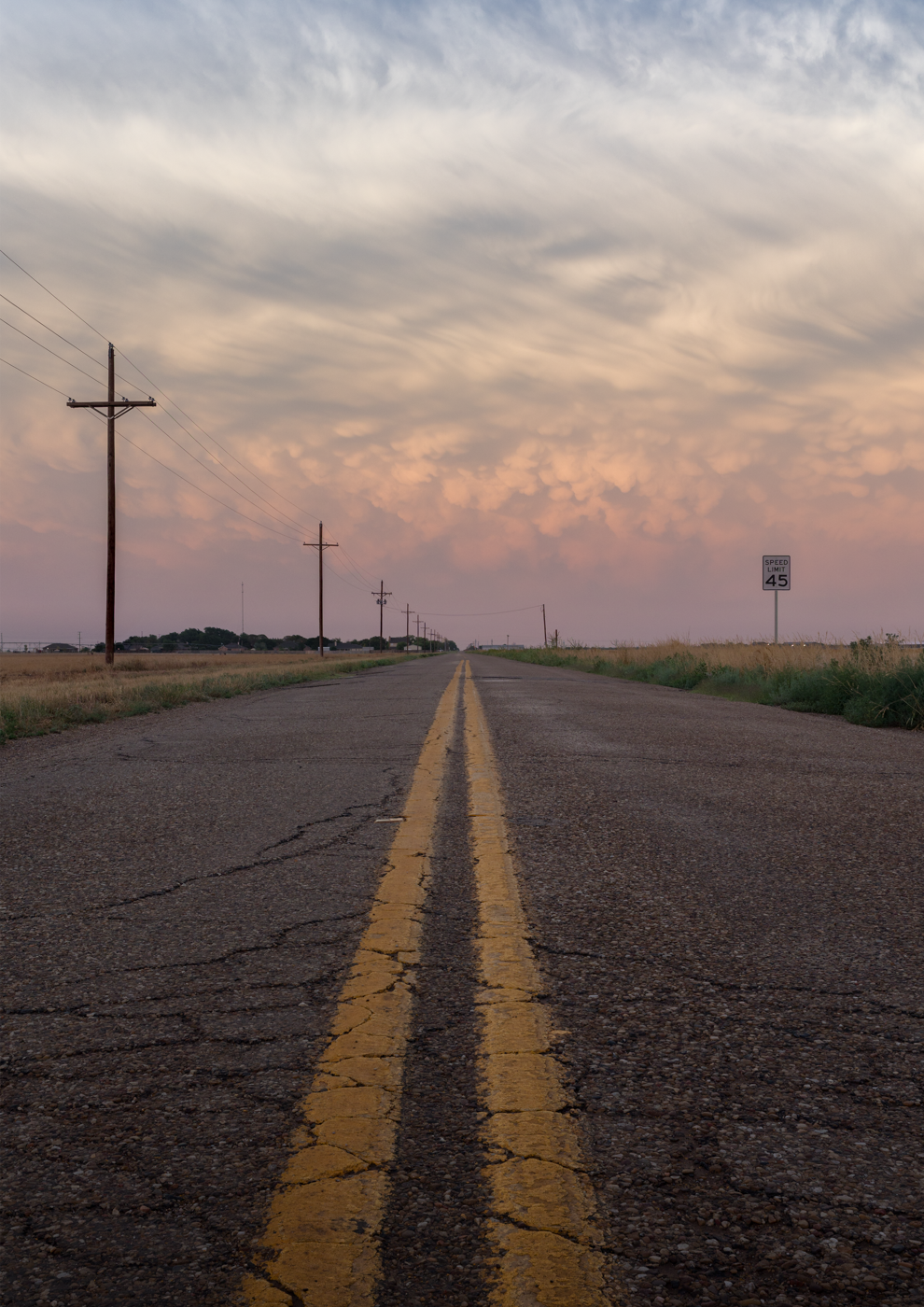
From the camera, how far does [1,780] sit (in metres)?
6.90

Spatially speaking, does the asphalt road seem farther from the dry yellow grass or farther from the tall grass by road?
the dry yellow grass

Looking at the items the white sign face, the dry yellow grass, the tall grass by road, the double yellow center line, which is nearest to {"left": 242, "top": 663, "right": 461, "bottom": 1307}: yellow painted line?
the double yellow center line

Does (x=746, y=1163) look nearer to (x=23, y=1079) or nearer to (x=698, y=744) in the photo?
(x=23, y=1079)

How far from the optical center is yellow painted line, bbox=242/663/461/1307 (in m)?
1.46

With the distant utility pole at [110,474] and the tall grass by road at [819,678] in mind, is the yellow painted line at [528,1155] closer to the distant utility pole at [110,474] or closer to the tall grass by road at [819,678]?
the tall grass by road at [819,678]

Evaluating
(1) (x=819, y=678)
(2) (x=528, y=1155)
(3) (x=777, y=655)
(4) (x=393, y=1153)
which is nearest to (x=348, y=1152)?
(4) (x=393, y=1153)

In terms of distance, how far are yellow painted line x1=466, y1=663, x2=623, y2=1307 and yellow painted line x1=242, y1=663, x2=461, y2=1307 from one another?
206mm

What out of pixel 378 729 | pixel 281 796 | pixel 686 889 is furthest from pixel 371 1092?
pixel 378 729

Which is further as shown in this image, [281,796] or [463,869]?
[281,796]

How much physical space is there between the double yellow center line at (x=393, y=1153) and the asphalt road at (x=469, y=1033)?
36mm

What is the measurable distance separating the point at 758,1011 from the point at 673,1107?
640mm

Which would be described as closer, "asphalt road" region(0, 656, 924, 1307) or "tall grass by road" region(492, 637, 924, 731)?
"asphalt road" region(0, 656, 924, 1307)

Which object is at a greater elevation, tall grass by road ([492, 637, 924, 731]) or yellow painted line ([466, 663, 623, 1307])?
tall grass by road ([492, 637, 924, 731])

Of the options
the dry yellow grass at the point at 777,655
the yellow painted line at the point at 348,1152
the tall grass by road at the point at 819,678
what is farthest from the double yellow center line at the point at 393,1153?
the dry yellow grass at the point at 777,655
